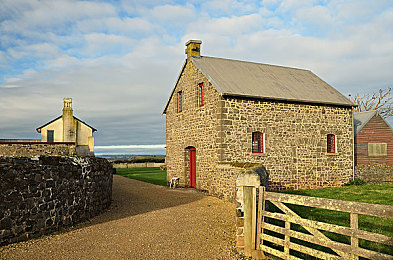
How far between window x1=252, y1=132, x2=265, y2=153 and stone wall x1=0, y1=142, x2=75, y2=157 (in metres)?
13.3

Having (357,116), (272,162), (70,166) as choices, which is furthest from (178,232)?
(357,116)

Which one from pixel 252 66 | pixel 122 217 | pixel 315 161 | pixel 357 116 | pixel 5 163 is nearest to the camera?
pixel 5 163

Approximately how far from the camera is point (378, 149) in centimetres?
2388

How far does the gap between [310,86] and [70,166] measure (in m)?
16.7

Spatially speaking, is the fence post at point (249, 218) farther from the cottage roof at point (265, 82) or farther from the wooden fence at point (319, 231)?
the cottage roof at point (265, 82)

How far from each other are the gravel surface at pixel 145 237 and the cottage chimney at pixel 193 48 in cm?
A: 1023

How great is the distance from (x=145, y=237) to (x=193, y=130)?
10.5m

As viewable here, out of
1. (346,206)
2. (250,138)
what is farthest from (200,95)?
(346,206)

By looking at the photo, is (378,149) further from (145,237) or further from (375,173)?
(145,237)

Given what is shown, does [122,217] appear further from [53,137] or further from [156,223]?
[53,137]

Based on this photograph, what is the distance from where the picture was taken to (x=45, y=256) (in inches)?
Answer: 270

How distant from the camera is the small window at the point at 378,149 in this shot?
23516mm

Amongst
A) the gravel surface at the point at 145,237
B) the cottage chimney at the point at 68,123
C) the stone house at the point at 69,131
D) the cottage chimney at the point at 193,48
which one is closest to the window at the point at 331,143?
the cottage chimney at the point at 193,48

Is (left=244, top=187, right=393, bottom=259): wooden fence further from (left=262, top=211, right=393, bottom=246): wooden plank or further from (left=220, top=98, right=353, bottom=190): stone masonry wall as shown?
(left=220, top=98, right=353, bottom=190): stone masonry wall
